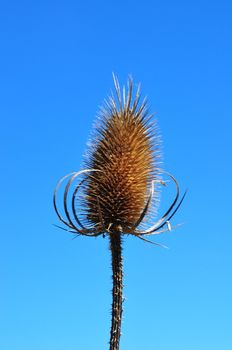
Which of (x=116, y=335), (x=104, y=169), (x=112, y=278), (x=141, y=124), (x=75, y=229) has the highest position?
(x=141, y=124)

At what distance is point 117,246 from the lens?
28.6 ft

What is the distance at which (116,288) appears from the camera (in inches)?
329

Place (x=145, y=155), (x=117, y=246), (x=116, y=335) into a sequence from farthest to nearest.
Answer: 1. (x=145, y=155)
2. (x=117, y=246)
3. (x=116, y=335)

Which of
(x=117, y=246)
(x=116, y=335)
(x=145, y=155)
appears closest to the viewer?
(x=116, y=335)

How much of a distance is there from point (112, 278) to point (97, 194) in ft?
3.31

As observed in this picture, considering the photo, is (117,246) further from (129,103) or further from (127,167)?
(129,103)

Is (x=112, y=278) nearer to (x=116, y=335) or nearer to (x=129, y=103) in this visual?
(x=116, y=335)

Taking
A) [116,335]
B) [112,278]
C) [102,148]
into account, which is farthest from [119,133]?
[116,335]

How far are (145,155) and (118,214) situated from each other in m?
0.91

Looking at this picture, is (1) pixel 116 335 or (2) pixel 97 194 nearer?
(1) pixel 116 335

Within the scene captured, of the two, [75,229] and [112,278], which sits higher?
[75,229]

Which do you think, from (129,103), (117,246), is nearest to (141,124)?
(129,103)

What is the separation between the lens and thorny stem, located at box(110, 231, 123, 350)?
322 inches

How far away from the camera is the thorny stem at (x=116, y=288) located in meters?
8.19
